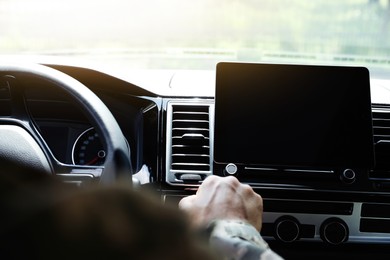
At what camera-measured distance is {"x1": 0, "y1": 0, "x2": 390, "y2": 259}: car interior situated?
Result: 2232 mm

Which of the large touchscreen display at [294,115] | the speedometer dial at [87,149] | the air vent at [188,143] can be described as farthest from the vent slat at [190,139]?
the speedometer dial at [87,149]

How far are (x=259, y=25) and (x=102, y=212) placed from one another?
5.05 metres

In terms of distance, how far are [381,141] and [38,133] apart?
1.28 metres

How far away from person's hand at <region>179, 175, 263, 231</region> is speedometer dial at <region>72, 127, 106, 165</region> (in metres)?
0.87

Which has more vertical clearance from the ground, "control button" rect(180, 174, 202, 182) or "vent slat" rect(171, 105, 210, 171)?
Result: "vent slat" rect(171, 105, 210, 171)

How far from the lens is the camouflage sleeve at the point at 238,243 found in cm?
100

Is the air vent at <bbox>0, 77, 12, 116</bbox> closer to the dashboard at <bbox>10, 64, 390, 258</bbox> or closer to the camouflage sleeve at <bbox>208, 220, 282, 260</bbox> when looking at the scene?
the dashboard at <bbox>10, 64, 390, 258</bbox>

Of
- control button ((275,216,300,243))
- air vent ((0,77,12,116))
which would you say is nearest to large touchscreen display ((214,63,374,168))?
control button ((275,216,300,243))

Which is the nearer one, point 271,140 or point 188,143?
point 271,140

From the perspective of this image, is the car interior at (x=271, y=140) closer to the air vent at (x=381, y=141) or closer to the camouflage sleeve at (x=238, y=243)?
the air vent at (x=381, y=141)

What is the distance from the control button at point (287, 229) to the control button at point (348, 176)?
9.7 inches

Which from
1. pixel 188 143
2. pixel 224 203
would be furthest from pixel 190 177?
pixel 224 203

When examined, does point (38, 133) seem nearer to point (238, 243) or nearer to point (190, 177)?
point (190, 177)

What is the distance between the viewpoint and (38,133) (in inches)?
77.1
